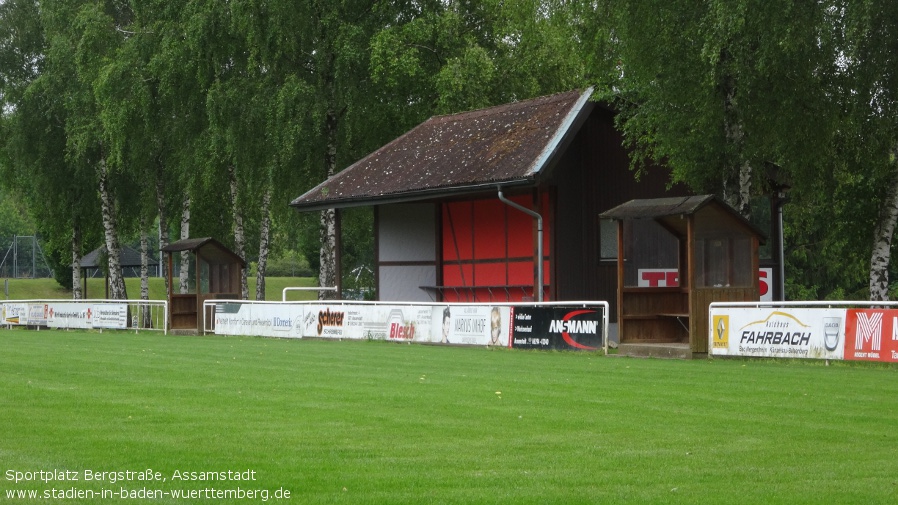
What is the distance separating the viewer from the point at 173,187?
49.0m

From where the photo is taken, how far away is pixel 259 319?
113 ft

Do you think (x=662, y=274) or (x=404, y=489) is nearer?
(x=404, y=489)

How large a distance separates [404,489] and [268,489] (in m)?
0.94

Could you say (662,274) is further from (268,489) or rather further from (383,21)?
(268,489)

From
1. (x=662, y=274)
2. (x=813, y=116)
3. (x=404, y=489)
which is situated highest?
(x=813, y=116)

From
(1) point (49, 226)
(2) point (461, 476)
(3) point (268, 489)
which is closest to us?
(3) point (268, 489)

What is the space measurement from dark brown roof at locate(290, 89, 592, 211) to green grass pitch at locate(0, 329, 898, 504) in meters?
11.2

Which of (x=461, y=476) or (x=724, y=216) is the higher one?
(x=724, y=216)

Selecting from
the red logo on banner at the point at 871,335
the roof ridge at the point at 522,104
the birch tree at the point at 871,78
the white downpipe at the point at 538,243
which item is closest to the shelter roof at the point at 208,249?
the roof ridge at the point at 522,104

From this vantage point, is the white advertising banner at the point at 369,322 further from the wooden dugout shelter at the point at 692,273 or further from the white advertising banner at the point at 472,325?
the wooden dugout shelter at the point at 692,273

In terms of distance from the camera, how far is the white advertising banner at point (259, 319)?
3303cm

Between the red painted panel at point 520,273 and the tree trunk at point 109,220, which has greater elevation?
the tree trunk at point 109,220

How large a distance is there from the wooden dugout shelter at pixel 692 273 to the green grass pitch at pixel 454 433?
12.2 feet

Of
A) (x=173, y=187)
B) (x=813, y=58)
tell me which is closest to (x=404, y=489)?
(x=813, y=58)
